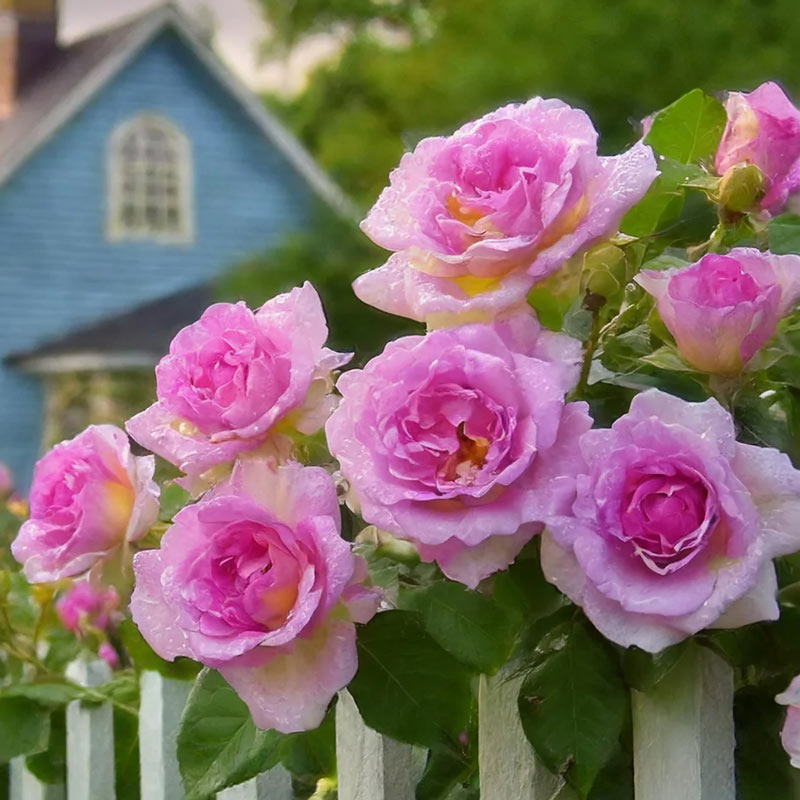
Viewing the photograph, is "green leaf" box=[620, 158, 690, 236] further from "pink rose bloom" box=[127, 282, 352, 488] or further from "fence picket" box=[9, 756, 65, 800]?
"fence picket" box=[9, 756, 65, 800]

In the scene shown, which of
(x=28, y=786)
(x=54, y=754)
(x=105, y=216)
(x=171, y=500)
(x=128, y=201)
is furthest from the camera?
(x=128, y=201)

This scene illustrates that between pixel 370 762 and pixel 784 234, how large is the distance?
509mm

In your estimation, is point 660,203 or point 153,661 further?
point 153,661

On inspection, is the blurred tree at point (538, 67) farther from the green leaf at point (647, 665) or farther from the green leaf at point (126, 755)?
the green leaf at point (647, 665)

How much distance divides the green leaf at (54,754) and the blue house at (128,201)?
39.9 feet

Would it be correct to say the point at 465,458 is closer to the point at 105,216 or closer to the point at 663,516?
the point at 663,516

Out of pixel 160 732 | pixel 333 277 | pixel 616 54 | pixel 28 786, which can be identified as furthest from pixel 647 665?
pixel 616 54

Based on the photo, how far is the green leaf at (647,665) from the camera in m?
0.80

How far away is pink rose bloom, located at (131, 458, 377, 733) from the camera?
81 centimetres

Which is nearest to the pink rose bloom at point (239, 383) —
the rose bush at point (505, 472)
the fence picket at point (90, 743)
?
the rose bush at point (505, 472)

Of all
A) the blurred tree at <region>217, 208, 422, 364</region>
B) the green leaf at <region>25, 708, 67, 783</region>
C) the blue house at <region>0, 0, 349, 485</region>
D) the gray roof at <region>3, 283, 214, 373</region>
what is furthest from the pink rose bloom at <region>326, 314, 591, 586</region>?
the blue house at <region>0, 0, 349, 485</region>

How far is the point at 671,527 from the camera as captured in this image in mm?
737

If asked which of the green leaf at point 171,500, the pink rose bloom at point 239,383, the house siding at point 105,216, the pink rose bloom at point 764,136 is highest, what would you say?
the house siding at point 105,216

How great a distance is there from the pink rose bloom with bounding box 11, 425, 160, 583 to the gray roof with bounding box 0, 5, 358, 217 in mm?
13012
